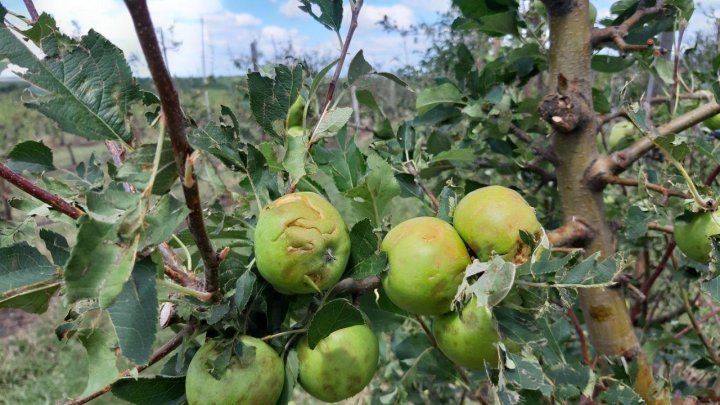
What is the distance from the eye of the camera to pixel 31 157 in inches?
28.6

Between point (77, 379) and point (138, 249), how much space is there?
15.3ft

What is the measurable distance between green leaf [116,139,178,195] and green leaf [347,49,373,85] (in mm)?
430

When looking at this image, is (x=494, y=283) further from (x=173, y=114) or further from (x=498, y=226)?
(x=173, y=114)

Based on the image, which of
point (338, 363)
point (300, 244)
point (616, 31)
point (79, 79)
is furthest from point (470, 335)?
point (616, 31)

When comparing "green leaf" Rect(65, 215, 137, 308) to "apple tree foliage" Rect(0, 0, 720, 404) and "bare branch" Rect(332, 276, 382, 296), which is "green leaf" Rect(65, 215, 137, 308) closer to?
"apple tree foliage" Rect(0, 0, 720, 404)

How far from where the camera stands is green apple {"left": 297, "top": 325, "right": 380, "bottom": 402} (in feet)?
2.59

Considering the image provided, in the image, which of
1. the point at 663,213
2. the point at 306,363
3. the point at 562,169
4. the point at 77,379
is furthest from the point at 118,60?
the point at 77,379

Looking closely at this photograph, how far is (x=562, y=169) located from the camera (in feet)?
3.84

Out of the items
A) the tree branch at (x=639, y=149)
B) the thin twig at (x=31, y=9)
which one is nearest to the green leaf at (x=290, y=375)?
the thin twig at (x=31, y=9)

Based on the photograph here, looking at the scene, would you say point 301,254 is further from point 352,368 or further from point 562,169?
point 562,169

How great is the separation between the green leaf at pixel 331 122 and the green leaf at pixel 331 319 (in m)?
0.28

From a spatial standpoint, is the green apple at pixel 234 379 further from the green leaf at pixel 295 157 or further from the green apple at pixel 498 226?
the green apple at pixel 498 226

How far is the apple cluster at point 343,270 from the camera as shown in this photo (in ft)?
2.36

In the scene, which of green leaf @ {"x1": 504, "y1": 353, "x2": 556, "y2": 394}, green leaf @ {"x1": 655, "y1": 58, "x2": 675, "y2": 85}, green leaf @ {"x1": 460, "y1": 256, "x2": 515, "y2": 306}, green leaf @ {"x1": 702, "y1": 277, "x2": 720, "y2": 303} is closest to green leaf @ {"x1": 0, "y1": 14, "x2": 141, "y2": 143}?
green leaf @ {"x1": 460, "y1": 256, "x2": 515, "y2": 306}
